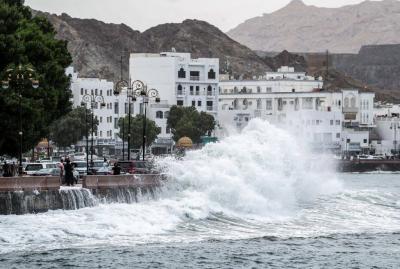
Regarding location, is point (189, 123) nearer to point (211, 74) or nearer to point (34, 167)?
point (211, 74)

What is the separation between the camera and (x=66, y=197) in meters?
60.8

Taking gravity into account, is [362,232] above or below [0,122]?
below

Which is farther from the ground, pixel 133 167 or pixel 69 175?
pixel 69 175

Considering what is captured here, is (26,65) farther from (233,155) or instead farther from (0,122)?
(233,155)

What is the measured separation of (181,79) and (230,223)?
12778 cm

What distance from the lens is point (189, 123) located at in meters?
176

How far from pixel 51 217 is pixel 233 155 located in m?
22.6

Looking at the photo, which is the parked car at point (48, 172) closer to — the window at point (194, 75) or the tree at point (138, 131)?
Result: the tree at point (138, 131)

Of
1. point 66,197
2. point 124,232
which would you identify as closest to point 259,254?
point 124,232

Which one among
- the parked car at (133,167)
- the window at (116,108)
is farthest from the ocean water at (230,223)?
the window at (116,108)

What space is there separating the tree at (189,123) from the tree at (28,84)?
3507 inches

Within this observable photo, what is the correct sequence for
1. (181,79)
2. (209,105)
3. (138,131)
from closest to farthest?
(138,131) < (181,79) < (209,105)

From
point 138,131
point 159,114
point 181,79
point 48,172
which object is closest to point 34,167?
point 48,172

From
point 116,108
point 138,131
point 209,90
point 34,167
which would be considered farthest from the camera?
point 209,90
